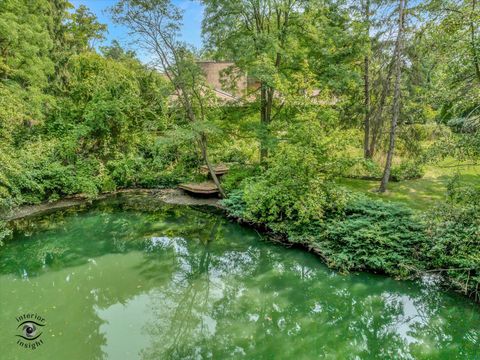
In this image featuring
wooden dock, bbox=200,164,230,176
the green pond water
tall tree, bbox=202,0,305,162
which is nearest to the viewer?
the green pond water

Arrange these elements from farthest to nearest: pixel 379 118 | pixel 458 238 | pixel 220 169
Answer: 1. pixel 220 169
2. pixel 379 118
3. pixel 458 238

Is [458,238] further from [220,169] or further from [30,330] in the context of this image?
[220,169]

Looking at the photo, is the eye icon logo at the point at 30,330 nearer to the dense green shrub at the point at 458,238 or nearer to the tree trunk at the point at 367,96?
the dense green shrub at the point at 458,238

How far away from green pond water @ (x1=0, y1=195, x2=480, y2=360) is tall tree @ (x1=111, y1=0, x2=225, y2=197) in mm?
3928

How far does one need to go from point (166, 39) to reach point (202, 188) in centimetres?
459

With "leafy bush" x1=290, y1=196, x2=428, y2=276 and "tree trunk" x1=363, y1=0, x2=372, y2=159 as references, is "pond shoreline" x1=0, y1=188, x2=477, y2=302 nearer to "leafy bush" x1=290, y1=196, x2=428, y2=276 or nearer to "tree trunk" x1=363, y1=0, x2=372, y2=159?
"leafy bush" x1=290, y1=196, x2=428, y2=276

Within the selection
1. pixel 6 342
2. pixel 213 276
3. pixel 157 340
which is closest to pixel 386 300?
pixel 213 276

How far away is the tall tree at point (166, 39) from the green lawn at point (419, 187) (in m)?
5.44

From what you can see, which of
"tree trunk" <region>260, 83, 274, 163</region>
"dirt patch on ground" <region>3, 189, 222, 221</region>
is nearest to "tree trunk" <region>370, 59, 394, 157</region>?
"tree trunk" <region>260, 83, 274, 163</region>

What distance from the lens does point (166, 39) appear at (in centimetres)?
838

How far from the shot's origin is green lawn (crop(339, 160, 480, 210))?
8.49m

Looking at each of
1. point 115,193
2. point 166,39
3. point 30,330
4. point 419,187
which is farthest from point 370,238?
point 115,193

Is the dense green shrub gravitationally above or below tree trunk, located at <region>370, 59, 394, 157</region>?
below

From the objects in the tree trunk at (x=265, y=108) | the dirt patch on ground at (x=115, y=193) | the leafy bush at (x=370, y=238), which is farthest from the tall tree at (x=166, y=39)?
the leafy bush at (x=370, y=238)
